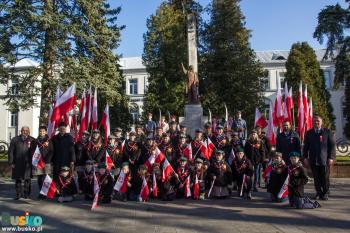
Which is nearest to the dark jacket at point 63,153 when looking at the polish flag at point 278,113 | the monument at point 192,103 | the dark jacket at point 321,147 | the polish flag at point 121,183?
the polish flag at point 121,183

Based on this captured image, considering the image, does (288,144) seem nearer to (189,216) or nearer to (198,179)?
(198,179)

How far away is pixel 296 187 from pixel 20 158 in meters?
6.60

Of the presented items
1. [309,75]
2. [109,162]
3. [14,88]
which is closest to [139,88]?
[309,75]

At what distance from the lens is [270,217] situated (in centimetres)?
716

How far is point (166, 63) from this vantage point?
36062mm

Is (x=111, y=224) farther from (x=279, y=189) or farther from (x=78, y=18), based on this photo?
(x=78, y=18)

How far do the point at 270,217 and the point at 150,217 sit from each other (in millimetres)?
2219

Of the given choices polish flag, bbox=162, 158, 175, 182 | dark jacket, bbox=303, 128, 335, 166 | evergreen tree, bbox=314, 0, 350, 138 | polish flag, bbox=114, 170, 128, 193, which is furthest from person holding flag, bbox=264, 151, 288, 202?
evergreen tree, bbox=314, 0, 350, 138

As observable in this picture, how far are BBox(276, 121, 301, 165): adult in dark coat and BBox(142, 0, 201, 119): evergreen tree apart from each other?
81.7 ft

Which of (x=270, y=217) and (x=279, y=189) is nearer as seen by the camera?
(x=270, y=217)

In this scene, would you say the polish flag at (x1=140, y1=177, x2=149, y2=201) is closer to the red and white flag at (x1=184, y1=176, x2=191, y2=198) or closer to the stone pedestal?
the red and white flag at (x1=184, y1=176, x2=191, y2=198)

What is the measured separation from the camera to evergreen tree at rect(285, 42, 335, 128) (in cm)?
3756

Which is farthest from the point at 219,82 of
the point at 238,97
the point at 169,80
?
the point at 169,80

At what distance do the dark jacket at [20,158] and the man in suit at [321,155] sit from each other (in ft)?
22.5
